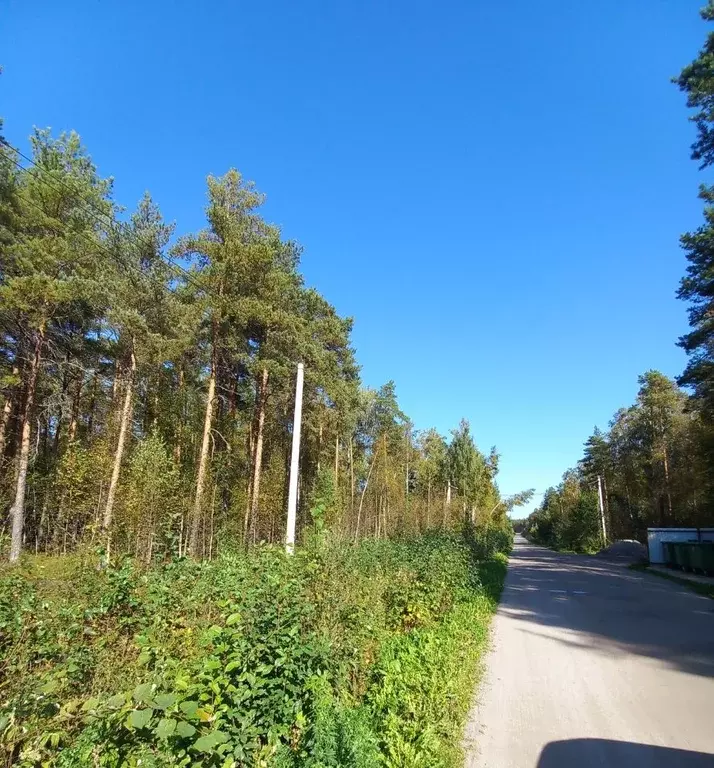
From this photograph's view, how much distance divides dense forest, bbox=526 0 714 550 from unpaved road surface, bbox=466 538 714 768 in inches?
435

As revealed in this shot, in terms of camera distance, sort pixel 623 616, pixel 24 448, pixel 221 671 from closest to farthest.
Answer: pixel 221 671, pixel 623 616, pixel 24 448

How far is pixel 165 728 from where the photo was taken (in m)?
2.25

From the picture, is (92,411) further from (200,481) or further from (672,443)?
(672,443)

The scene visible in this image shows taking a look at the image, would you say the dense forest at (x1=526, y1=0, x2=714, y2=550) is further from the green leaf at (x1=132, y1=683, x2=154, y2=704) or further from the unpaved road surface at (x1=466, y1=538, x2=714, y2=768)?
the green leaf at (x1=132, y1=683, x2=154, y2=704)

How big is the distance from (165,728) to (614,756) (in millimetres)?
3969

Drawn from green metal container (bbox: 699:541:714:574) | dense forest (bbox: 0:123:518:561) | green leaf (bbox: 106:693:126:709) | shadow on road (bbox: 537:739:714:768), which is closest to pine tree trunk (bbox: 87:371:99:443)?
dense forest (bbox: 0:123:518:561)

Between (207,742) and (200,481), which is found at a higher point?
(200,481)

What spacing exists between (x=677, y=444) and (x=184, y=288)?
1586 inches

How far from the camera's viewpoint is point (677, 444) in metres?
38.7

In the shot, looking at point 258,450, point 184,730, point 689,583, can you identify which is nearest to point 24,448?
point 258,450

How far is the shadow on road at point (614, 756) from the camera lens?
3906 millimetres

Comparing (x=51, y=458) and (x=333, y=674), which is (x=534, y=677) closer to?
(x=333, y=674)

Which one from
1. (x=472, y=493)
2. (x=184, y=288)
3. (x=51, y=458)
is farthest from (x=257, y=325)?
(x=472, y=493)

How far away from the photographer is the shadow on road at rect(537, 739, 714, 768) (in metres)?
3.91
